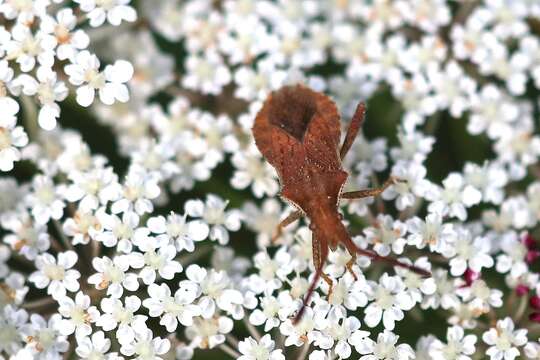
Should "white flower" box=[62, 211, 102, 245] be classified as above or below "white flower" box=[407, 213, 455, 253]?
below

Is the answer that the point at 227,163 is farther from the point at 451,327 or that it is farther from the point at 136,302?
the point at 451,327

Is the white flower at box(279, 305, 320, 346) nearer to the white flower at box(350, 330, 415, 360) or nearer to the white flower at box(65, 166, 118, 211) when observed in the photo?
the white flower at box(350, 330, 415, 360)

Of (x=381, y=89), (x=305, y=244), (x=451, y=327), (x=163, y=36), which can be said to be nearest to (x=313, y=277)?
(x=305, y=244)

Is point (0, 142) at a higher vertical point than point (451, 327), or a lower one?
Result: lower

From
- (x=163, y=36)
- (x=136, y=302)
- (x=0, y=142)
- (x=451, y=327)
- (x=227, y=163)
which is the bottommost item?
(x=136, y=302)

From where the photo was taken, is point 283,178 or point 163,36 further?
point 163,36

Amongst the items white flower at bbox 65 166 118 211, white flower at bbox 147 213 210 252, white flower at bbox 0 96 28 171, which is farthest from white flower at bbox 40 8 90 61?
white flower at bbox 147 213 210 252

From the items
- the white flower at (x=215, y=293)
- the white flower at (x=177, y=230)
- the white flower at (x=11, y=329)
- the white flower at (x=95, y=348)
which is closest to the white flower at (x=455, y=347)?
the white flower at (x=215, y=293)
